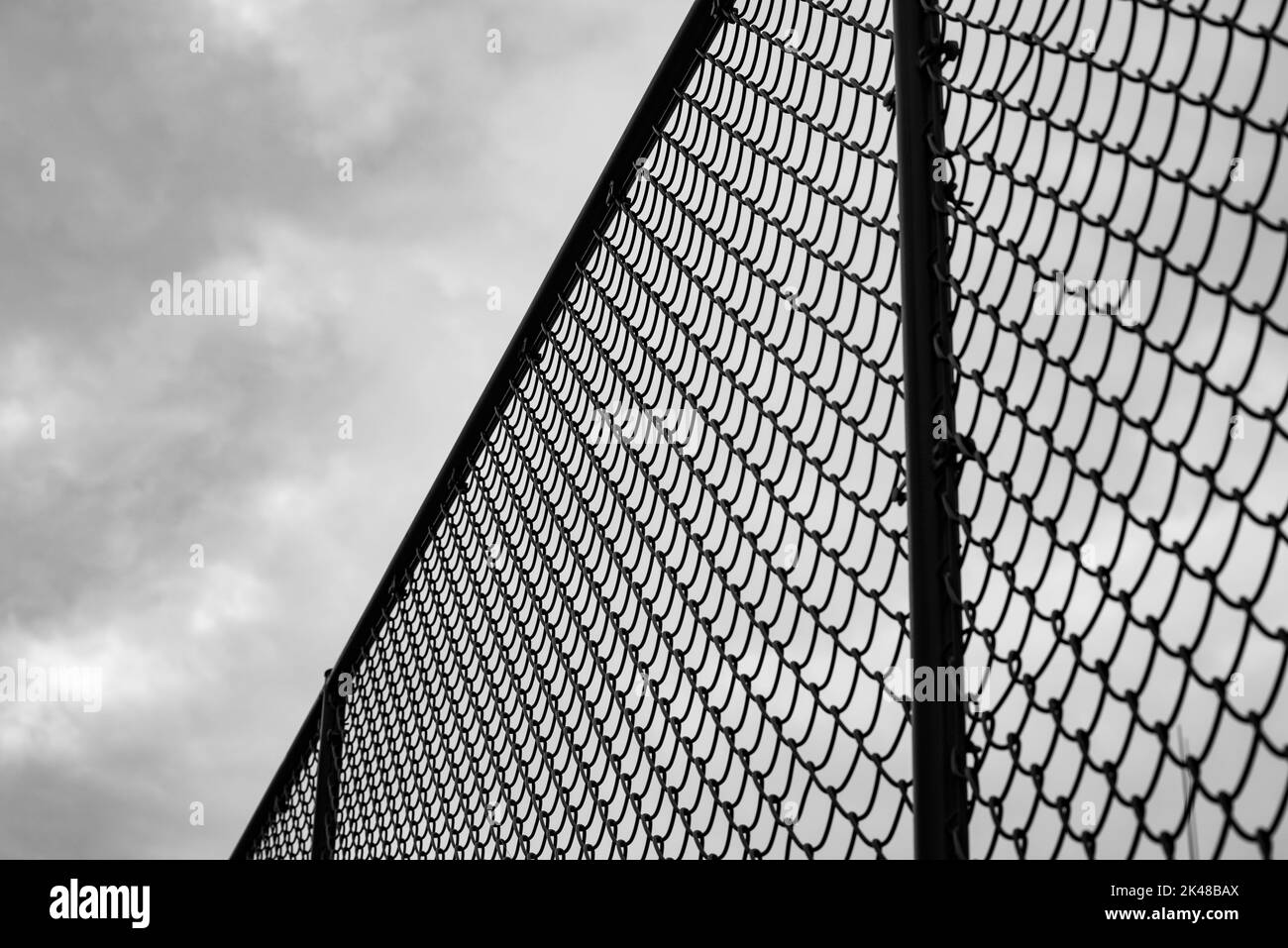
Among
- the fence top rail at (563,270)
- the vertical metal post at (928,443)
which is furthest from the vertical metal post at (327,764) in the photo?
the vertical metal post at (928,443)

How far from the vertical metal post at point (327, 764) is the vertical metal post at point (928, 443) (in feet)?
11.7

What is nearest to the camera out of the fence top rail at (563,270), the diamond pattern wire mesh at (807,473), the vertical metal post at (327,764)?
the diamond pattern wire mesh at (807,473)

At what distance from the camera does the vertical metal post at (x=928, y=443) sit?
5.11 ft

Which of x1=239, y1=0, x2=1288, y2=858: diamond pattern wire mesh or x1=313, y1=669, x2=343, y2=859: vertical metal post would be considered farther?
x1=313, y1=669, x2=343, y2=859: vertical metal post

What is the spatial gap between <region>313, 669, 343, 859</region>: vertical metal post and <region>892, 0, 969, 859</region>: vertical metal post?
3.56m

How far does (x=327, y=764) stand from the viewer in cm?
487

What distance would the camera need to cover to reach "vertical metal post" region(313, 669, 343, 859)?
15.5 feet

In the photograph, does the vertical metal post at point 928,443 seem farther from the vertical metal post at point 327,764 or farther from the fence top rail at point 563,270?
the vertical metal post at point 327,764

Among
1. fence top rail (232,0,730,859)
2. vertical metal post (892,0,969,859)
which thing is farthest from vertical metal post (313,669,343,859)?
vertical metal post (892,0,969,859)

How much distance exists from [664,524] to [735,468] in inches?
12.2

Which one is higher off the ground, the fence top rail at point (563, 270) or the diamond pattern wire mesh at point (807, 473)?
the fence top rail at point (563, 270)

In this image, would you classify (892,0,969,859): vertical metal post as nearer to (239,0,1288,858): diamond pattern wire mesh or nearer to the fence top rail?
(239,0,1288,858): diamond pattern wire mesh

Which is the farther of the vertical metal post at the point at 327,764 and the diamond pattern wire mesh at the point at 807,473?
the vertical metal post at the point at 327,764
